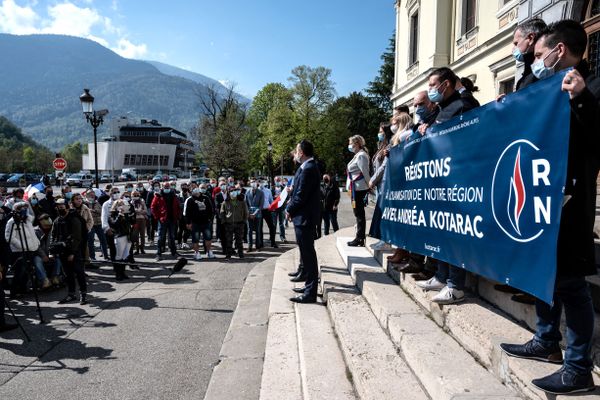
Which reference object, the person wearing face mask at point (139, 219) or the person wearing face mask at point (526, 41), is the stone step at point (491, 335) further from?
the person wearing face mask at point (139, 219)

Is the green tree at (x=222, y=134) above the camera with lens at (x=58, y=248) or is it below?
above

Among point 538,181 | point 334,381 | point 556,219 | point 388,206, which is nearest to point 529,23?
point 538,181

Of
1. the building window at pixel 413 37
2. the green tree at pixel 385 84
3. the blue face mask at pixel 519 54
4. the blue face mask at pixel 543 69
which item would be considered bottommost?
the blue face mask at pixel 543 69

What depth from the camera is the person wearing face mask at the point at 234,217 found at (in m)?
10.8

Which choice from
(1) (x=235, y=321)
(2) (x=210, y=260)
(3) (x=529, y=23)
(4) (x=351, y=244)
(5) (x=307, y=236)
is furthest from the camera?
(2) (x=210, y=260)

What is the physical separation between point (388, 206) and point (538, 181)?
114 inches

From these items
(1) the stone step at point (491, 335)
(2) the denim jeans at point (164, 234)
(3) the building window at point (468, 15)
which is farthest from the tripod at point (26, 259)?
(3) the building window at point (468, 15)

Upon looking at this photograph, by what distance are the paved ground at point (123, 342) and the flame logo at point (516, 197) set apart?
327 centimetres

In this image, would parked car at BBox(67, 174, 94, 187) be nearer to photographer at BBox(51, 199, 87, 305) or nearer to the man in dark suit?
photographer at BBox(51, 199, 87, 305)

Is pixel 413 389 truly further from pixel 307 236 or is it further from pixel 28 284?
pixel 28 284

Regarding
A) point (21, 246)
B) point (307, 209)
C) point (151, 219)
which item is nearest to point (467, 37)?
point (151, 219)

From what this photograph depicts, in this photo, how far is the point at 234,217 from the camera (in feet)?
35.2

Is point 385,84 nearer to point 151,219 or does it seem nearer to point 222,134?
point 222,134

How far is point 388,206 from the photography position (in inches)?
205
